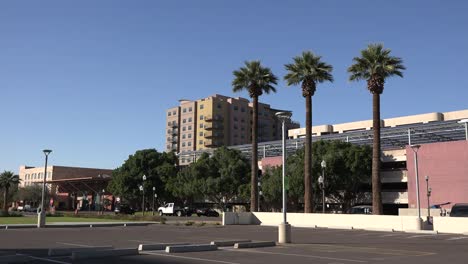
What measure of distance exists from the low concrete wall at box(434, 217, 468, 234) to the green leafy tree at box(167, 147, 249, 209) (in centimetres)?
4623

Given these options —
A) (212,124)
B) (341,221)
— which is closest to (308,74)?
(341,221)

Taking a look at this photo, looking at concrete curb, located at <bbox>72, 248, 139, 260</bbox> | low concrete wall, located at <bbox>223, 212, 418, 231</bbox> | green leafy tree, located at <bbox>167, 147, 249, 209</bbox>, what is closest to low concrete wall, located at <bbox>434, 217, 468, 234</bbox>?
low concrete wall, located at <bbox>223, 212, 418, 231</bbox>

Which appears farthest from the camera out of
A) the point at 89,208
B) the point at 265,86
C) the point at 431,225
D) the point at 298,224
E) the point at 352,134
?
the point at 89,208

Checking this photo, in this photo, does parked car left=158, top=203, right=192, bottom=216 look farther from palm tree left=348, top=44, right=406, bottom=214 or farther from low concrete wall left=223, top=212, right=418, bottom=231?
palm tree left=348, top=44, right=406, bottom=214

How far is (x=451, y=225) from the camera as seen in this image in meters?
33.6

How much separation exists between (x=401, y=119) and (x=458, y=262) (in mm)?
108476

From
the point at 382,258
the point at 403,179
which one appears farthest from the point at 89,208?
the point at 382,258

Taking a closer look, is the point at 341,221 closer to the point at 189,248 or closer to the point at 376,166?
the point at 376,166

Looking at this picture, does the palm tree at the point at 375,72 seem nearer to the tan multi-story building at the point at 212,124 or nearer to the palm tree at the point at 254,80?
the palm tree at the point at 254,80

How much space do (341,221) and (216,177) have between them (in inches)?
1766

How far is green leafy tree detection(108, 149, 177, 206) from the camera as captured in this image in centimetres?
9312

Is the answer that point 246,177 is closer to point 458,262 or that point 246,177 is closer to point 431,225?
point 431,225

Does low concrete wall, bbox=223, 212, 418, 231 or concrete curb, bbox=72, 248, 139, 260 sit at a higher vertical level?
low concrete wall, bbox=223, 212, 418, 231

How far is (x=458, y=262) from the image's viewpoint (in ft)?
49.5
